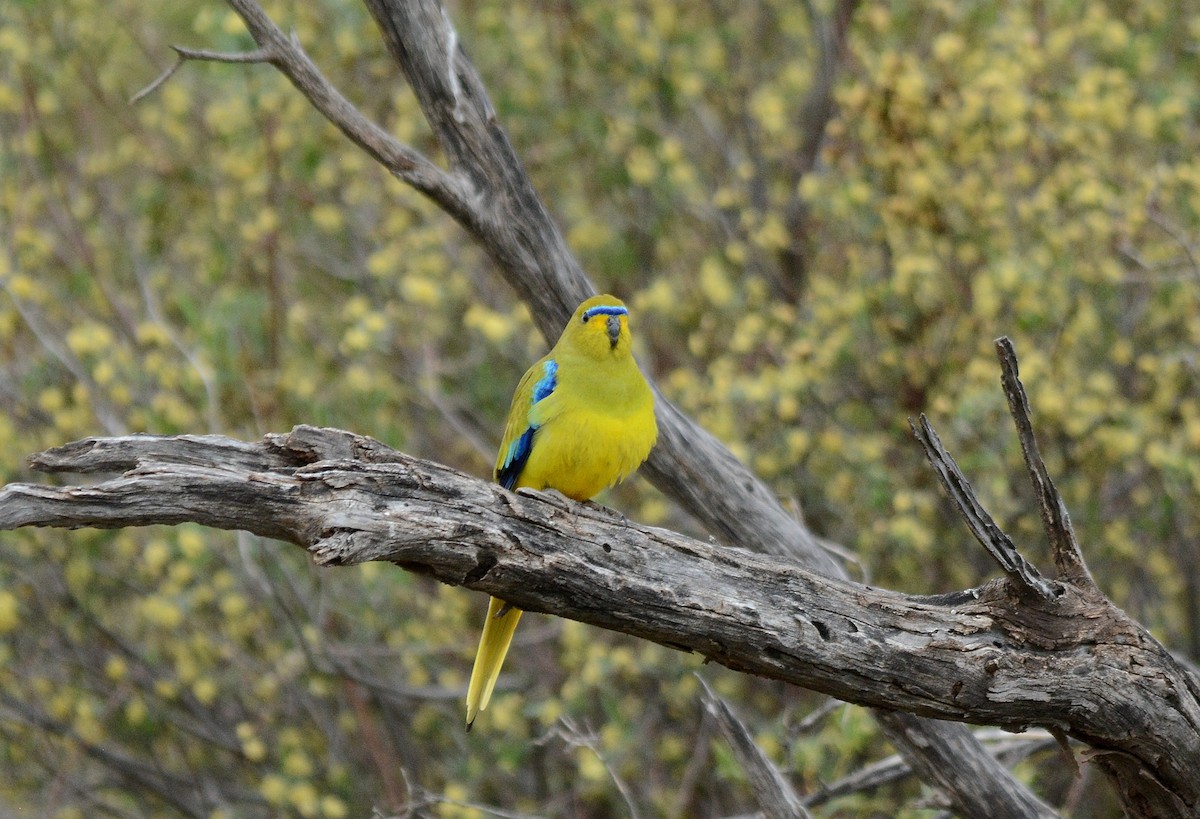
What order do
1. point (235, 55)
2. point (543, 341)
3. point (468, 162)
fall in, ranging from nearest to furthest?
point (235, 55) < point (468, 162) < point (543, 341)

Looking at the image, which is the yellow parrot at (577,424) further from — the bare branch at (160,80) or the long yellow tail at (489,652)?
the bare branch at (160,80)

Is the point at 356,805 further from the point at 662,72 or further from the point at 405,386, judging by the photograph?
the point at 662,72

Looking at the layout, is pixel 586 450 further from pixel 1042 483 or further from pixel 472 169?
pixel 1042 483

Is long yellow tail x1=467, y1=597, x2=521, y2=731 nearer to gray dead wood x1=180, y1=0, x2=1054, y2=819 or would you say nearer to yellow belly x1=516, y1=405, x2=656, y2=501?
yellow belly x1=516, y1=405, x2=656, y2=501

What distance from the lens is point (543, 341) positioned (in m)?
7.75

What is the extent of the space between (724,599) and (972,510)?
2.17 feet

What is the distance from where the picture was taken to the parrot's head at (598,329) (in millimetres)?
4547

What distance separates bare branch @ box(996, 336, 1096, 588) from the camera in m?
3.21

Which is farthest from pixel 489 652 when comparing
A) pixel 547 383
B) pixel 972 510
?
pixel 972 510

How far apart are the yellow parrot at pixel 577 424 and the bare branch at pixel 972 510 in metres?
1.30

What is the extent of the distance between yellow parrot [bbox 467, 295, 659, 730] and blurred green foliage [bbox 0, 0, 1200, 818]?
5.21ft

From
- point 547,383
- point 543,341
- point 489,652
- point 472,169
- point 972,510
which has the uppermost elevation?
point 543,341

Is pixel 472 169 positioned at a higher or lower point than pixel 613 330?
higher

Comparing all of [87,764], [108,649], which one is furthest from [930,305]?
[87,764]
